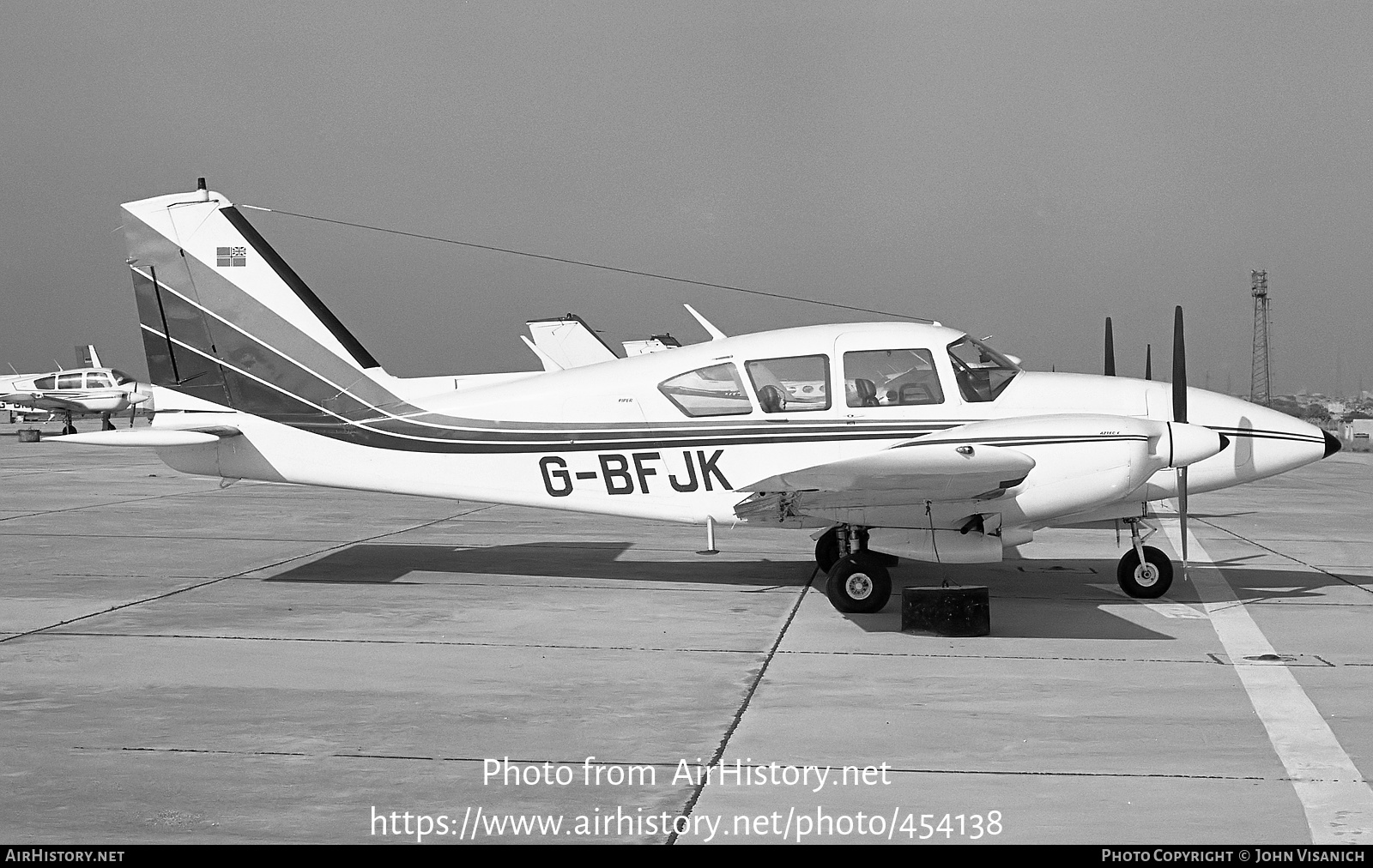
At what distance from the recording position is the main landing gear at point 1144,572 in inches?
417

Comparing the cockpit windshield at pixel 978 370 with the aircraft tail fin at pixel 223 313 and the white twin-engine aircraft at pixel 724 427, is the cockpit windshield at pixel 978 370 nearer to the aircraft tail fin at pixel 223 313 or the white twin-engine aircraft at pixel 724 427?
the white twin-engine aircraft at pixel 724 427

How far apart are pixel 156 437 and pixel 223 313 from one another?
4.62 ft

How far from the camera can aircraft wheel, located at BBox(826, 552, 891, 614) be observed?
9688mm

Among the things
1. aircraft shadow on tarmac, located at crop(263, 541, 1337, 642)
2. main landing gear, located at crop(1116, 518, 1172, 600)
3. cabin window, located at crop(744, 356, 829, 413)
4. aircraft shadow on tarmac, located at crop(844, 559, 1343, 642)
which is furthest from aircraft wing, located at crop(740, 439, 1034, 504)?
main landing gear, located at crop(1116, 518, 1172, 600)

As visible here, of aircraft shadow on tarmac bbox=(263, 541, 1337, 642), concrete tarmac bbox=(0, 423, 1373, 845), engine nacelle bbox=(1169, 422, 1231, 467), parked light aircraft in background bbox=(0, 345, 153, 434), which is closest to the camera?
concrete tarmac bbox=(0, 423, 1373, 845)

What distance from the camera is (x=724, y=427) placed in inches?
419

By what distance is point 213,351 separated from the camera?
1165 centimetres

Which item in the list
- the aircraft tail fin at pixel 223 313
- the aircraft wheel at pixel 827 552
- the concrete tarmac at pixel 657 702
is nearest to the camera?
the concrete tarmac at pixel 657 702

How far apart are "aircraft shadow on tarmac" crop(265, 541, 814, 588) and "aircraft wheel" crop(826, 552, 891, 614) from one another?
1810 millimetres

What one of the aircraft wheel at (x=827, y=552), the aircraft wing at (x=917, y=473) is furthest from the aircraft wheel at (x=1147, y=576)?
the aircraft wheel at (x=827, y=552)

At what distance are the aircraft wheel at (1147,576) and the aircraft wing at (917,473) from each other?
1865 millimetres

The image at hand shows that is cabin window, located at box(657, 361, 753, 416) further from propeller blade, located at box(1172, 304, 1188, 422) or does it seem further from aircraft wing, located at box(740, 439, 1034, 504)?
propeller blade, located at box(1172, 304, 1188, 422)

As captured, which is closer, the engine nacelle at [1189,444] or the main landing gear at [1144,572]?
the engine nacelle at [1189,444]

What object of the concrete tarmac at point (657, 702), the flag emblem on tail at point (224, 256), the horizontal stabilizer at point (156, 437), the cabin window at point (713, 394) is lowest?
the concrete tarmac at point (657, 702)
